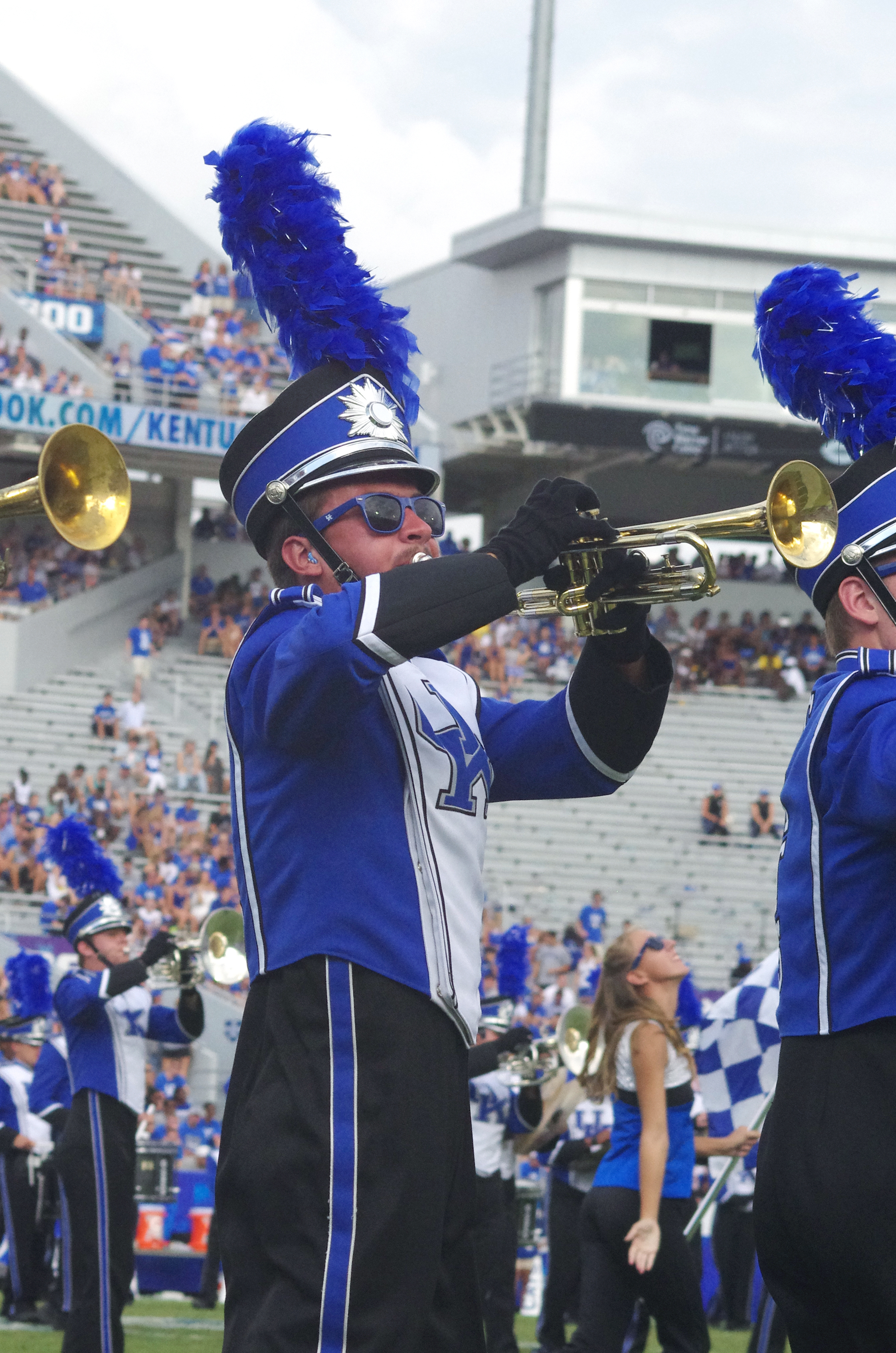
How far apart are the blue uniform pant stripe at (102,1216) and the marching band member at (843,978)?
4870mm

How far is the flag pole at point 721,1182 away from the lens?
7.44 m

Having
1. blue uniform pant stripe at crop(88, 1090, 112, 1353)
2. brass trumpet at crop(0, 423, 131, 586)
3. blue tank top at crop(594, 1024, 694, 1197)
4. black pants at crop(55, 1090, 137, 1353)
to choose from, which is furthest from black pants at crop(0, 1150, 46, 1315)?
brass trumpet at crop(0, 423, 131, 586)

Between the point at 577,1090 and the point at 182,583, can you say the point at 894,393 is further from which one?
the point at 182,583

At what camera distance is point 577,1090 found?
34.5 ft

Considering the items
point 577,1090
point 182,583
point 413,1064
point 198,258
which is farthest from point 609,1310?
point 198,258

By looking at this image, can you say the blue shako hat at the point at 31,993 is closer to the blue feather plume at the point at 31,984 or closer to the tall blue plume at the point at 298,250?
the blue feather plume at the point at 31,984

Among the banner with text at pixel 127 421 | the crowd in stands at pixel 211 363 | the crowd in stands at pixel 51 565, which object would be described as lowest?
the crowd in stands at pixel 51 565

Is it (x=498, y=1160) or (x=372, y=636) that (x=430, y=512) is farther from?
(x=498, y=1160)

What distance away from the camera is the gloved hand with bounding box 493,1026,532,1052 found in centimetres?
852

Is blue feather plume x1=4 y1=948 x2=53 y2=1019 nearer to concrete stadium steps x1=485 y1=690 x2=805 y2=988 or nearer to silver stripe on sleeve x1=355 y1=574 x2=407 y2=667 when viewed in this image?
silver stripe on sleeve x1=355 y1=574 x2=407 y2=667

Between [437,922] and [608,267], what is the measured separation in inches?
1137

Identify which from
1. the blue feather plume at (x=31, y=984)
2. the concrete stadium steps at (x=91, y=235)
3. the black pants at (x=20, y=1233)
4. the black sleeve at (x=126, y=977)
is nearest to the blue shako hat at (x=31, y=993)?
the blue feather plume at (x=31, y=984)

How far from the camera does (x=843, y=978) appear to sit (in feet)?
10.5

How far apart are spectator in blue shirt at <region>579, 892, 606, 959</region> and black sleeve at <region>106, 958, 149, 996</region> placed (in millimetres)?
13016
